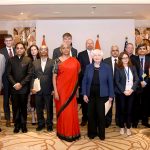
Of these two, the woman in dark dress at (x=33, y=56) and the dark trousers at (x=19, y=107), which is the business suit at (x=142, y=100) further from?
the dark trousers at (x=19, y=107)

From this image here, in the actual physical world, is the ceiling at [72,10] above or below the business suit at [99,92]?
above

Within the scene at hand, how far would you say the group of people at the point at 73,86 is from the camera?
409cm

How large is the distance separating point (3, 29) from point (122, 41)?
363 cm

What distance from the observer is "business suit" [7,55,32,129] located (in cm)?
436

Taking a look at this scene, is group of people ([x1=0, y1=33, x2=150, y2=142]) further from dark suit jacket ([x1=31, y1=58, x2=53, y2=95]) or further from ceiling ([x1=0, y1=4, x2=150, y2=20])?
ceiling ([x1=0, y1=4, x2=150, y2=20])

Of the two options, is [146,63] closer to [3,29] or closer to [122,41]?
[122,41]

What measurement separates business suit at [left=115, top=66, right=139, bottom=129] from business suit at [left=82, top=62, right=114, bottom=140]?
27cm

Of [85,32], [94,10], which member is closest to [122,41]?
[85,32]

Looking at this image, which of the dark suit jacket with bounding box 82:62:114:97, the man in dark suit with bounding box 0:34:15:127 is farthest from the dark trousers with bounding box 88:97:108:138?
the man in dark suit with bounding box 0:34:15:127

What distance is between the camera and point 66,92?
161 inches

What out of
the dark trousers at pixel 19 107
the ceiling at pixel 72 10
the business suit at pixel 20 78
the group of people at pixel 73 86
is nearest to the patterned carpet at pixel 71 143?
the group of people at pixel 73 86

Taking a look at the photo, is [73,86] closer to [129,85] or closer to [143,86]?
[129,85]

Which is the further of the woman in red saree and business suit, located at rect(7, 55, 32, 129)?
business suit, located at rect(7, 55, 32, 129)

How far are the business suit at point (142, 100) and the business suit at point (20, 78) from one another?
5.95ft
